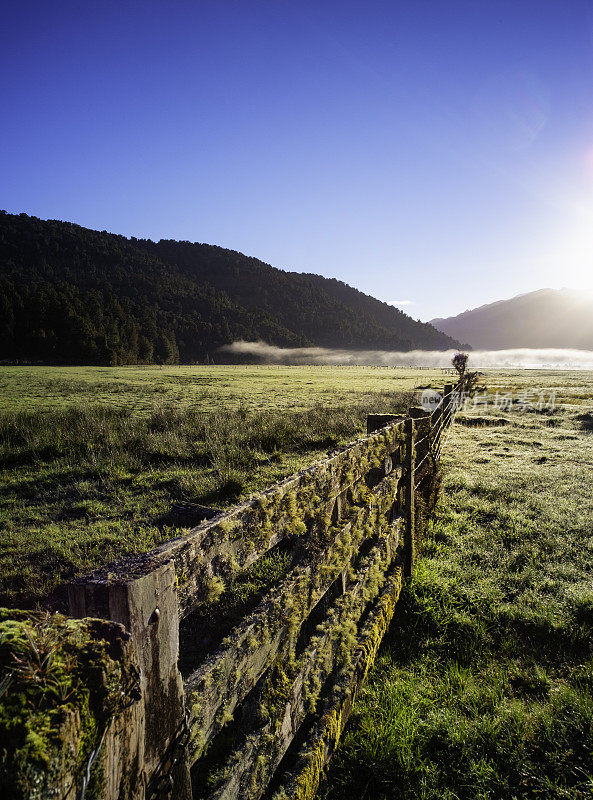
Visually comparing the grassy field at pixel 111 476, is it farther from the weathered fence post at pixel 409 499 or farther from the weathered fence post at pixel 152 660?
the weathered fence post at pixel 152 660

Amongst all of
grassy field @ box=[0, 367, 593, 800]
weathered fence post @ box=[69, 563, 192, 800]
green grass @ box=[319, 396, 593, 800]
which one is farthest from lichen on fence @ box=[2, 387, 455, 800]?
grassy field @ box=[0, 367, 593, 800]

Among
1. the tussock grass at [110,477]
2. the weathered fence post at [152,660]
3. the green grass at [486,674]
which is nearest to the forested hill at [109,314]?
the tussock grass at [110,477]

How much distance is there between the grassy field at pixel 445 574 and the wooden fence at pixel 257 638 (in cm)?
40

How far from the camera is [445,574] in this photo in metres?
4.84

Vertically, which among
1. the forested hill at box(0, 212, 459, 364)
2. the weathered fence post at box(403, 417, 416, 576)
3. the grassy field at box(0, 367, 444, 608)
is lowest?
the grassy field at box(0, 367, 444, 608)

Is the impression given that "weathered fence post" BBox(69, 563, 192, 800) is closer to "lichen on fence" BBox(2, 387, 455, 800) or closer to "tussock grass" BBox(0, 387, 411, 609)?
"lichen on fence" BBox(2, 387, 455, 800)

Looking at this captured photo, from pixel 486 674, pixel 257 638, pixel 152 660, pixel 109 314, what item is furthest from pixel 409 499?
pixel 109 314

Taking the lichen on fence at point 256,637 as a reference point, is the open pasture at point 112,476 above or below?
below

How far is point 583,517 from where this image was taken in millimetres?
6465

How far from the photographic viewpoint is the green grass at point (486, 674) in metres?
2.48

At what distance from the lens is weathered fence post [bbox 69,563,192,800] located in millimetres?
1066

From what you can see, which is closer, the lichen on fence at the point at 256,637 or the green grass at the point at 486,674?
the lichen on fence at the point at 256,637

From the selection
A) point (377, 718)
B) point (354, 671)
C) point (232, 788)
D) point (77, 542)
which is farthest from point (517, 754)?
point (77, 542)

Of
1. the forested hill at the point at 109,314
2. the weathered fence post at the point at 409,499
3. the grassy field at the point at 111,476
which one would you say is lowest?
the grassy field at the point at 111,476
